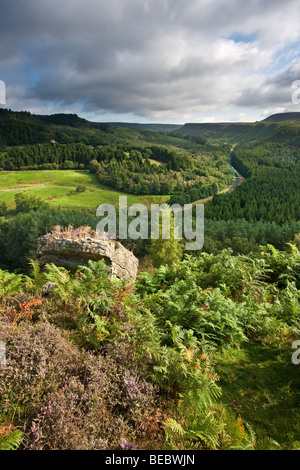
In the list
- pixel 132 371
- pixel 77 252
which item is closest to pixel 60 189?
pixel 77 252

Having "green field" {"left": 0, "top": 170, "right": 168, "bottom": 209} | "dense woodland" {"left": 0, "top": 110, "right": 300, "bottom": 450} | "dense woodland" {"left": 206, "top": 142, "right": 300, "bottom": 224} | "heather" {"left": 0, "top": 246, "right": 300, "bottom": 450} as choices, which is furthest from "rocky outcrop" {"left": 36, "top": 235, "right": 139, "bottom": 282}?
"green field" {"left": 0, "top": 170, "right": 168, "bottom": 209}

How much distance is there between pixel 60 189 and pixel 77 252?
97162mm

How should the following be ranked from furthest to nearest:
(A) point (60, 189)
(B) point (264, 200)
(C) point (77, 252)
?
(A) point (60, 189)
(B) point (264, 200)
(C) point (77, 252)

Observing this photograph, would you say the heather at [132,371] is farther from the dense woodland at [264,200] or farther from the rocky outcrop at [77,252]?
the dense woodland at [264,200]

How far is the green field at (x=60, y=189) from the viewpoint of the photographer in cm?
8494

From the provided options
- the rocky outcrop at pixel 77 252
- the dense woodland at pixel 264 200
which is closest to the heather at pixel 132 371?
the rocky outcrop at pixel 77 252

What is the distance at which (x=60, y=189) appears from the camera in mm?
98562

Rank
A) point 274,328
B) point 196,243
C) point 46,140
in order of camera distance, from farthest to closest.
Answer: point 46,140 < point 196,243 < point 274,328

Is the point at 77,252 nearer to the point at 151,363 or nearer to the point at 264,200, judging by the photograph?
the point at 151,363

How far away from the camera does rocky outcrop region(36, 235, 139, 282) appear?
1056cm

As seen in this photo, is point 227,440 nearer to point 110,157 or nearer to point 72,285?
point 72,285

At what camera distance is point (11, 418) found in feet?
10.2

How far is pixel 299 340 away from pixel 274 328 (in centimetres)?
56
